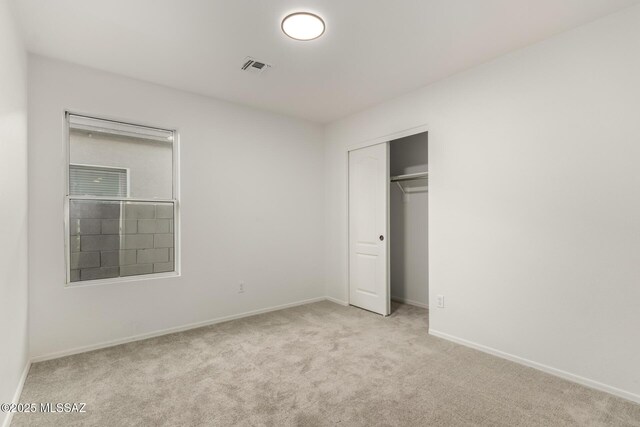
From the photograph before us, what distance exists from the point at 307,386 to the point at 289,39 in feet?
8.65

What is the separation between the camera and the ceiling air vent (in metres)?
2.81

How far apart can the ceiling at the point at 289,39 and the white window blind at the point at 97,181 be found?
959 mm

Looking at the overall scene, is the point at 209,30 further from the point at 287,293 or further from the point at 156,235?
the point at 287,293

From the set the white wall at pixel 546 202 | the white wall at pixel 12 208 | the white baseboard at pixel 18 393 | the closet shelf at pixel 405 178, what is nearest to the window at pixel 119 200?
the white wall at pixel 12 208

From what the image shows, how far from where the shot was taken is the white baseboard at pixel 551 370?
6.95ft

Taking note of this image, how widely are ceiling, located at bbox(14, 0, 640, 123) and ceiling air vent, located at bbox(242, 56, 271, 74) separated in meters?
0.07

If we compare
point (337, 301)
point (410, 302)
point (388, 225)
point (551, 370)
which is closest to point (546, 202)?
point (551, 370)

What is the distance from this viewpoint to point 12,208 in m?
2.04

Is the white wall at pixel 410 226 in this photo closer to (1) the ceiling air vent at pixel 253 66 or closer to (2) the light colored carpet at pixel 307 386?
(2) the light colored carpet at pixel 307 386

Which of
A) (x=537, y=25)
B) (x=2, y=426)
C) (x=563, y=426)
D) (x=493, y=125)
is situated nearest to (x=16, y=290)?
(x=2, y=426)

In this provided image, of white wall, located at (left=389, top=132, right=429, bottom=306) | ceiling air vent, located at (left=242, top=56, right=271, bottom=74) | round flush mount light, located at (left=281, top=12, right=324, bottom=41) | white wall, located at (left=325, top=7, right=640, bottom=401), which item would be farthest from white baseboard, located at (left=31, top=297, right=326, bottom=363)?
round flush mount light, located at (left=281, top=12, right=324, bottom=41)

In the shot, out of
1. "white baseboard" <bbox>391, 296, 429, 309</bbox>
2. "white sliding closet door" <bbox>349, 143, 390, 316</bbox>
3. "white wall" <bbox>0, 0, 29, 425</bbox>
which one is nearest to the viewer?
"white wall" <bbox>0, 0, 29, 425</bbox>

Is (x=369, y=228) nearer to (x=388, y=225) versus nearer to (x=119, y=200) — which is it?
(x=388, y=225)

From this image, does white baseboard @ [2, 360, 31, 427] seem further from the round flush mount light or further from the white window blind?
the round flush mount light
